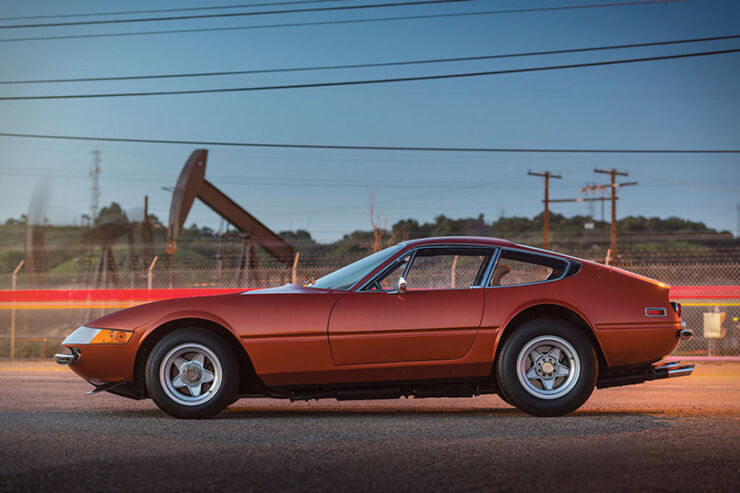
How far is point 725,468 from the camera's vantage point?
3701 mm

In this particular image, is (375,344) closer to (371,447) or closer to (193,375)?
(371,447)

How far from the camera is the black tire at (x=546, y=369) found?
17.1 feet

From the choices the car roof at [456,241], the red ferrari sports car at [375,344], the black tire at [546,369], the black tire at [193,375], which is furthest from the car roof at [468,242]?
the black tire at [193,375]

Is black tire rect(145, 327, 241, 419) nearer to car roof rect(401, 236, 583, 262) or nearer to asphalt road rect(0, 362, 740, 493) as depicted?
asphalt road rect(0, 362, 740, 493)

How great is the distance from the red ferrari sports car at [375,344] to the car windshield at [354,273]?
4 cm

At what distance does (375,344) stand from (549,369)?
4.19ft

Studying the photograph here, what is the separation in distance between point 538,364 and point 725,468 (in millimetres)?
1694

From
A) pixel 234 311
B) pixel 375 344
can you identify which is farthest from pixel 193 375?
pixel 375 344

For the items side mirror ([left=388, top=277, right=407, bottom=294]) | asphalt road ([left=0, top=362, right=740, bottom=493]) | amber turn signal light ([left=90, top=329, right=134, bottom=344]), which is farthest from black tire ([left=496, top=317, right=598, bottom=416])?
amber turn signal light ([left=90, top=329, right=134, bottom=344])

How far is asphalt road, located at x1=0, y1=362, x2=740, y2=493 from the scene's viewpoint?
3.43 meters

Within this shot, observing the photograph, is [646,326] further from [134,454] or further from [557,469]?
[134,454]

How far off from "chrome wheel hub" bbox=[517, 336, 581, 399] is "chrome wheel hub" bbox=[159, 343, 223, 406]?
7.21 ft

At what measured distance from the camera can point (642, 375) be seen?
18.1 feet

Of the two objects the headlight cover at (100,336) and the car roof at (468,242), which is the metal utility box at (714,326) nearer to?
the car roof at (468,242)
